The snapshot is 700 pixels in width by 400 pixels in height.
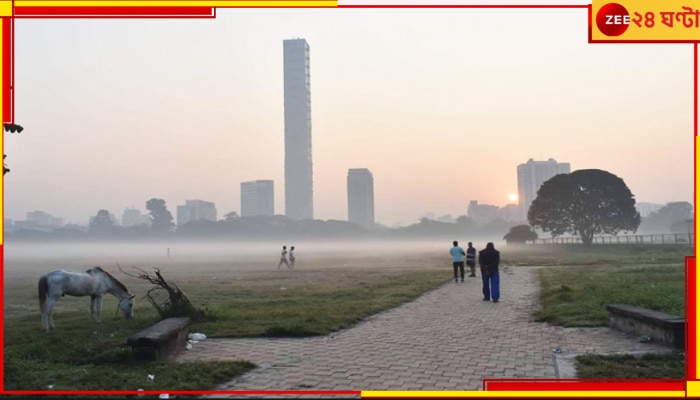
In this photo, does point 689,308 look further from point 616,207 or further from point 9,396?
point 616,207

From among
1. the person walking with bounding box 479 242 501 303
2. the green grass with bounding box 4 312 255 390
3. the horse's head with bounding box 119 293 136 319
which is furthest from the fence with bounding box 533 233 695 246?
the green grass with bounding box 4 312 255 390

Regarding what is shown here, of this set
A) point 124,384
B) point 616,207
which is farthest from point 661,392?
point 616,207

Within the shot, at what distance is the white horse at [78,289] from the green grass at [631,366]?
30.5 feet

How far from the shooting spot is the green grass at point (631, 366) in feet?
21.0

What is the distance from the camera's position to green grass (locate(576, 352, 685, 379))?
6.40 meters

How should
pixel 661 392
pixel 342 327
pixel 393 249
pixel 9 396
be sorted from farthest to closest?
Answer: pixel 393 249 < pixel 342 327 < pixel 9 396 < pixel 661 392

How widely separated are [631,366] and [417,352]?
9.27 feet

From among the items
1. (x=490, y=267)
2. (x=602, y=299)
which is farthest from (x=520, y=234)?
(x=602, y=299)

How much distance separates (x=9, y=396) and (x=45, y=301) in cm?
520

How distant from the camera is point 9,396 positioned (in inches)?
231

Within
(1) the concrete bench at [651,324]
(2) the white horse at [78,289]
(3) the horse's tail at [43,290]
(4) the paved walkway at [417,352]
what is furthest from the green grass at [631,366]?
(3) the horse's tail at [43,290]

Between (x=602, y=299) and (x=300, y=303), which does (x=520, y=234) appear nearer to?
(x=602, y=299)

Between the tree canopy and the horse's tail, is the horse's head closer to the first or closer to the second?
the horse's tail

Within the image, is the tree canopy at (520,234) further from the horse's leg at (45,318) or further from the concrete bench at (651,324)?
the horse's leg at (45,318)
